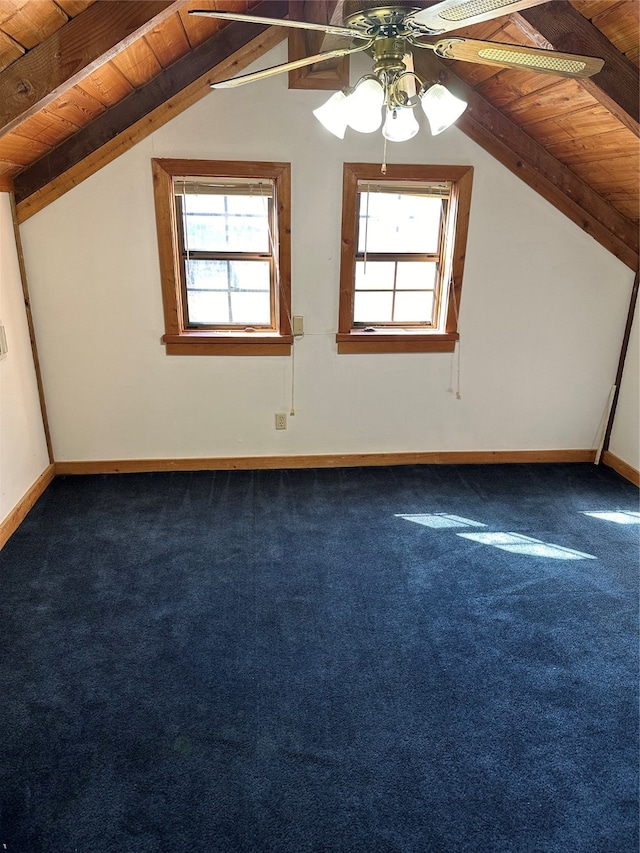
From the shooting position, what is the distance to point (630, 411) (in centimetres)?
375

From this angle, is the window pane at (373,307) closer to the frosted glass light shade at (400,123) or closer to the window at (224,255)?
the window at (224,255)

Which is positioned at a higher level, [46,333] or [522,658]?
[46,333]

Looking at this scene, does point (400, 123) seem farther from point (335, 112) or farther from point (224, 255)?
point (224, 255)

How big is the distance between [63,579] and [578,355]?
11.6 ft

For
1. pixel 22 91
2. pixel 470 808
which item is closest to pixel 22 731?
pixel 470 808

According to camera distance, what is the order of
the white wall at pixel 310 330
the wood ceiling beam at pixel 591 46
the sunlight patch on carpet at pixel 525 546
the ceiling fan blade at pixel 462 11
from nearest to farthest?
the ceiling fan blade at pixel 462 11, the wood ceiling beam at pixel 591 46, the sunlight patch on carpet at pixel 525 546, the white wall at pixel 310 330

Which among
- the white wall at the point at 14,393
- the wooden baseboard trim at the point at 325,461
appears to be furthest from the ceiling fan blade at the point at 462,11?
the wooden baseboard trim at the point at 325,461

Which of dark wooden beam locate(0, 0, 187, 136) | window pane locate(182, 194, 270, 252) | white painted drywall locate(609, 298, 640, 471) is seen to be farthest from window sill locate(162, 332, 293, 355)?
white painted drywall locate(609, 298, 640, 471)

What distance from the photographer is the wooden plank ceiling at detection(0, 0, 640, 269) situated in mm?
1865

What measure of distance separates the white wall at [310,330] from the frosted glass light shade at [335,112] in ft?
4.42

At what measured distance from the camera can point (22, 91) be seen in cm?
191

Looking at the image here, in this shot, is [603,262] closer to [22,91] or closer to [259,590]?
[259,590]

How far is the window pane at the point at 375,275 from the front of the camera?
11.4ft

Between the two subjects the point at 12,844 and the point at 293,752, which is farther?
the point at 293,752
